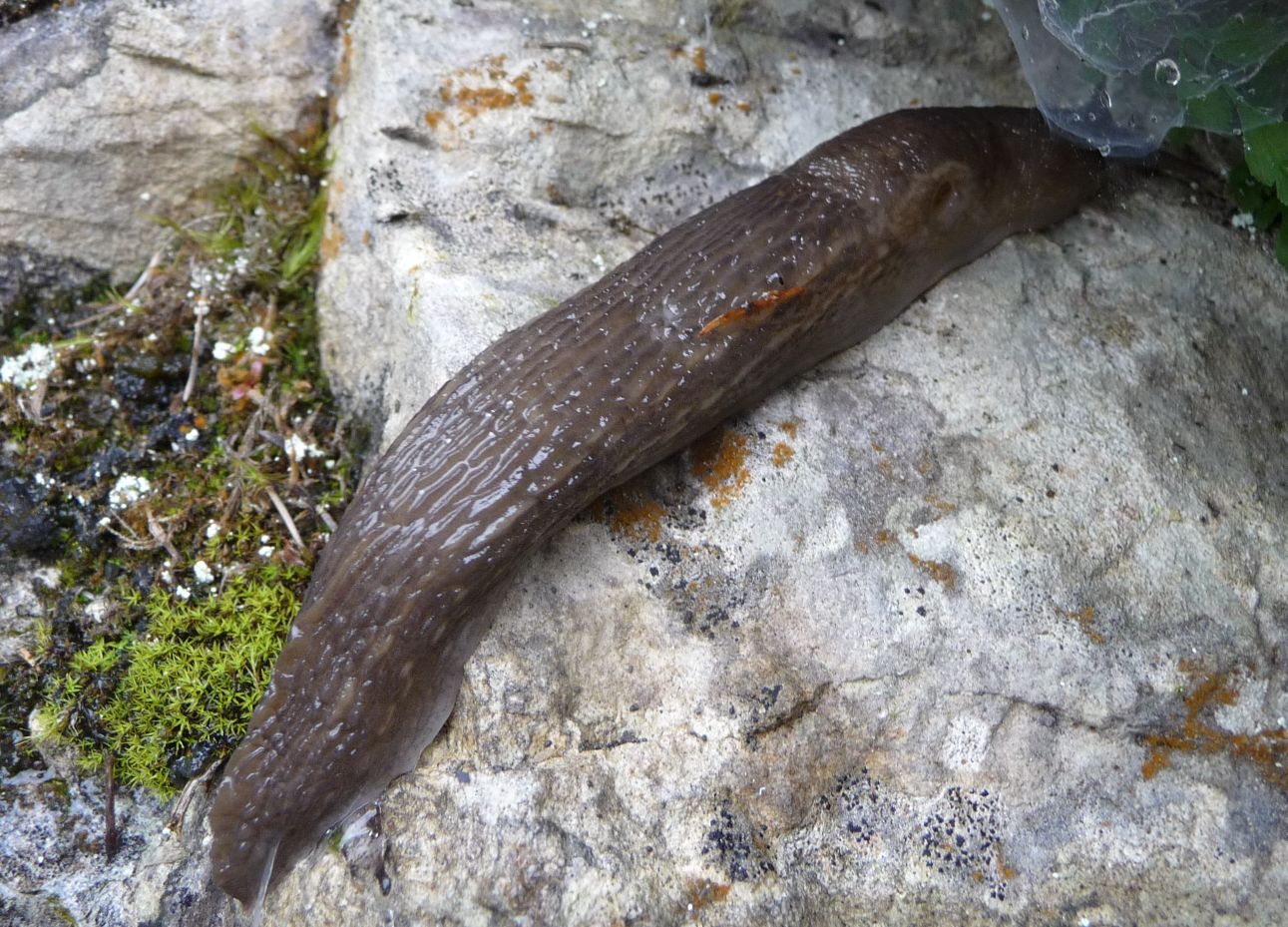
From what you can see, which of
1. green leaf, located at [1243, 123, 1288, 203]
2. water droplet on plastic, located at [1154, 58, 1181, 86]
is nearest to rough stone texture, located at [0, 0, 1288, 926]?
green leaf, located at [1243, 123, 1288, 203]

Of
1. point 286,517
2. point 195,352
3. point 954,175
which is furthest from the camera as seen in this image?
point 195,352

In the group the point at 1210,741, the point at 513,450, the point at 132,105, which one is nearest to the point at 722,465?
the point at 513,450

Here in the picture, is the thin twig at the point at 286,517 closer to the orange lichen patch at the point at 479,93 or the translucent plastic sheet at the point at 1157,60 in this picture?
the orange lichen patch at the point at 479,93

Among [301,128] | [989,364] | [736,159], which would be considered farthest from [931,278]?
[301,128]

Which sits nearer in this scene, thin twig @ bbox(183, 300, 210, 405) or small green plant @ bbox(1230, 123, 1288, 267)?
small green plant @ bbox(1230, 123, 1288, 267)

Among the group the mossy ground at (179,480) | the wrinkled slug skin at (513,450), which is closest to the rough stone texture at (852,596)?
the wrinkled slug skin at (513,450)

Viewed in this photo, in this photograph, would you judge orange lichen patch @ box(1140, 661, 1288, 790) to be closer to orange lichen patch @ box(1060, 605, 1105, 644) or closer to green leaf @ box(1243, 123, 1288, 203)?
orange lichen patch @ box(1060, 605, 1105, 644)

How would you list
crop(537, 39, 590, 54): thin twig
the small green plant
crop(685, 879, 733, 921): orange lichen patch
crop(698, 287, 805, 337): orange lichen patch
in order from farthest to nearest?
crop(537, 39, 590, 54): thin twig, crop(698, 287, 805, 337): orange lichen patch, the small green plant, crop(685, 879, 733, 921): orange lichen patch

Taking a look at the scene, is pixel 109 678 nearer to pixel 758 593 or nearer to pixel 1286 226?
pixel 758 593

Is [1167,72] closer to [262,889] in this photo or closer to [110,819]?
[262,889]
